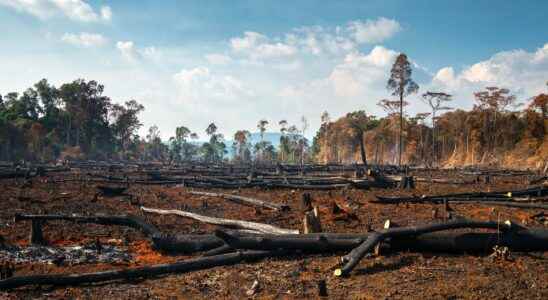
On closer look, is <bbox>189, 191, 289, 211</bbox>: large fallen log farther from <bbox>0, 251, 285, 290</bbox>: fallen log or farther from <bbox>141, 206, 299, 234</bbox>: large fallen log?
<bbox>0, 251, 285, 290</bbox>: fallen log

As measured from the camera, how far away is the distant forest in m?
64.9

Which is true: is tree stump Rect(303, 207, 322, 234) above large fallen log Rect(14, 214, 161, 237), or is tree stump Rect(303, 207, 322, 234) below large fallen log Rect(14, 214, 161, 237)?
above

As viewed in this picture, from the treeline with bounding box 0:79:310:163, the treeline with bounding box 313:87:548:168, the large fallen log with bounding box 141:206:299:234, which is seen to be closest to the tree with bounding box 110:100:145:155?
the treeline with bounding box 0:79:310:163

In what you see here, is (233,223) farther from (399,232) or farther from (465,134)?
(465,134)

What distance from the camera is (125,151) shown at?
107 meters

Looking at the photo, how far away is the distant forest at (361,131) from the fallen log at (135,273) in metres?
42.7

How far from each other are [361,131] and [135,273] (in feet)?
258

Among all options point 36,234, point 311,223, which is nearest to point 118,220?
point 36,234

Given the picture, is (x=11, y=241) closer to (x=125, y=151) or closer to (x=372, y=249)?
(x=372, y=249)

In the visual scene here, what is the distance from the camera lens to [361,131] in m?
83.6

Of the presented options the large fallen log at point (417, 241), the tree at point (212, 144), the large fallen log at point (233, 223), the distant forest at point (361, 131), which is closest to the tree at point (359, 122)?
the distant forest at point (361, 131)

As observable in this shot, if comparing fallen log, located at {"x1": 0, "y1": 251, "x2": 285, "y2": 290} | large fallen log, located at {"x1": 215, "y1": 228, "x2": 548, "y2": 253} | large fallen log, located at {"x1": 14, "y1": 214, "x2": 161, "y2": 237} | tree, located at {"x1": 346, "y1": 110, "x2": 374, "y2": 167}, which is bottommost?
fallen log, located at {"x1": 0, "y1": 251, "x2": 285, "y2": 290}

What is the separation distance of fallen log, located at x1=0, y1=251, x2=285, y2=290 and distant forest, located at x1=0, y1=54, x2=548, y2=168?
140ft

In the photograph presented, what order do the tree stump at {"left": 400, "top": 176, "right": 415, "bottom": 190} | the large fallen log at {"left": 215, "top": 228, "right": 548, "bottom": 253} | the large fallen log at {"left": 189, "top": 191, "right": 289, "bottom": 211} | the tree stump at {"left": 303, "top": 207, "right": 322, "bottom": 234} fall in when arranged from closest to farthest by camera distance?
1. the large fallen log at {"left": 215, "top": 228, "right": 548, "bottom": 253}
2. the tree stump at {"left": 303, "top": 207, "right": 322, "bottom": 234}
3. the large fallen log at {"left": 189, "top": 191, "right": 289, "bottom": 211}
4. the tree stump at {"left": 400, "top": 176, "right": 415, "bottom": 190}
